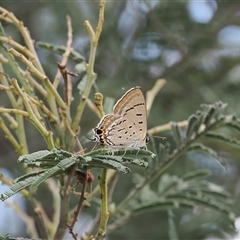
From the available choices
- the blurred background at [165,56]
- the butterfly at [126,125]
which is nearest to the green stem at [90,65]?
the butterfly at [126,125]

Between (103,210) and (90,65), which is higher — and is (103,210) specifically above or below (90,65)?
below

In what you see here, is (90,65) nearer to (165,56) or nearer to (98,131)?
(98,131)

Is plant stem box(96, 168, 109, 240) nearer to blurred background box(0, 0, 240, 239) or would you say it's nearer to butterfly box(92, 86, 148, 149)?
butterfly box(92, 86, 148, 149)

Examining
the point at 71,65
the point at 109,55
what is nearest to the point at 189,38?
the point at 109,55

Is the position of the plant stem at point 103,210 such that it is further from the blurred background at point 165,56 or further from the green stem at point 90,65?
the blurred background at point 165,56

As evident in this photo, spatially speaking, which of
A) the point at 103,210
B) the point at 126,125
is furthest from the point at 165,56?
the point at 103,210
